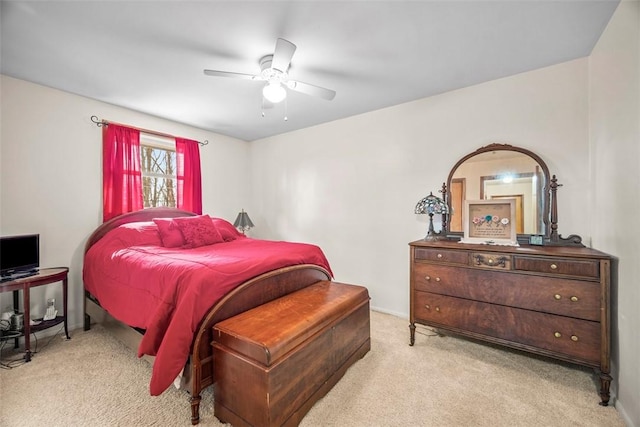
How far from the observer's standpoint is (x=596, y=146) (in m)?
2.11

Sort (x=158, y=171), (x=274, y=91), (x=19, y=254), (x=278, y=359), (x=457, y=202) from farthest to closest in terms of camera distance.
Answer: (x=158, y=171)
(x=457, y=202)
(x=19, y=254)
(x=274, y=91)
(x=278, y=359)

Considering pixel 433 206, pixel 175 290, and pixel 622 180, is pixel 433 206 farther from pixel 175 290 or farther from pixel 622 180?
pixel 175 290

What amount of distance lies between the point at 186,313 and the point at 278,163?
3.20 metres

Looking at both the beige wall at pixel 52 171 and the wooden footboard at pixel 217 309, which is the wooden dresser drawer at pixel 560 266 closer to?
the wooden footboard at pixel 217 309

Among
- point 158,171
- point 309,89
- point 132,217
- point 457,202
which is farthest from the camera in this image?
point 158,171

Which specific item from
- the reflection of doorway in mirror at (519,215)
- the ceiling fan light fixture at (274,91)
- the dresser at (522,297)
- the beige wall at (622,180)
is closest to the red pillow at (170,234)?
the ceiling fan light fixture at (274,91)

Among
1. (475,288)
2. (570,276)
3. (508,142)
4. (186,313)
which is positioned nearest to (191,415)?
(186,313)

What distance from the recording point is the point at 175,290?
172 cm

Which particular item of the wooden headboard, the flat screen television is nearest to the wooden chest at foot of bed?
the flat screen television

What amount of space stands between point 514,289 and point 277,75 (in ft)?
8.09

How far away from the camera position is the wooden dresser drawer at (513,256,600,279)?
1.80 m

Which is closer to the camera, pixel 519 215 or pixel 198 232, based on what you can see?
pixel 519 215

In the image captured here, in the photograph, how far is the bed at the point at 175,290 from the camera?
158 cm

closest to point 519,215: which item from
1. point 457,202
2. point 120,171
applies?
point 457,202
